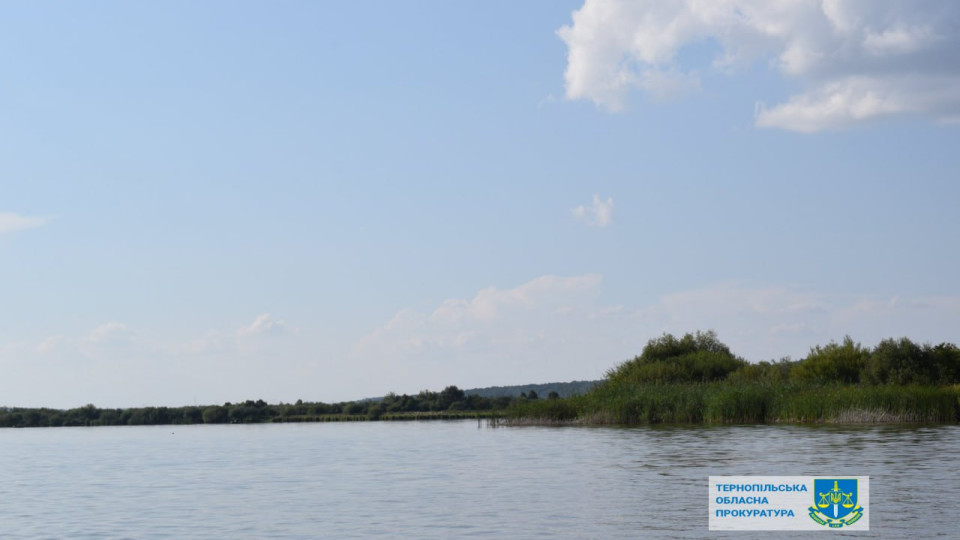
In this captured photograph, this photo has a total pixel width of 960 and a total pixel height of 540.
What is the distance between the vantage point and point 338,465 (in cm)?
3925

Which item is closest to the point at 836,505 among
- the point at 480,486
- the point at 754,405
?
the point at 480,486

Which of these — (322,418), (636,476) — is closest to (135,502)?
(636,476)

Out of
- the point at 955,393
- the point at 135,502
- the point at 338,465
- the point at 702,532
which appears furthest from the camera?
the point at 955,393

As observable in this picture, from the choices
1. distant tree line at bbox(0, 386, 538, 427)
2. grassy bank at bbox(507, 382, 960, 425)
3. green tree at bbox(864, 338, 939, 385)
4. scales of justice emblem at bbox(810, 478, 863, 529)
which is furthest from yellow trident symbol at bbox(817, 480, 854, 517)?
distant tree line at bbox(0, 386, 538, 427)

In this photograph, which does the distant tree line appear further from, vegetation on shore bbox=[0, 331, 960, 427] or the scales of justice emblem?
the scales of justice emblem

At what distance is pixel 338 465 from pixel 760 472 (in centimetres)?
1669

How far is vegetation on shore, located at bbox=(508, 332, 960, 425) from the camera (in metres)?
51.0

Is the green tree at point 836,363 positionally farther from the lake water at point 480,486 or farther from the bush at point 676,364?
the lake water at point 480,486

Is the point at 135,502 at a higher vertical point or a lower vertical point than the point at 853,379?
lower

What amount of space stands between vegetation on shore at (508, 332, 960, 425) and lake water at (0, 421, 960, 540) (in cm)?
424

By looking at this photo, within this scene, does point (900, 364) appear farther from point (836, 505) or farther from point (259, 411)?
point (259, 411)

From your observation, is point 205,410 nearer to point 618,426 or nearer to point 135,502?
point 618,426

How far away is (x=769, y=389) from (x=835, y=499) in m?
36.4

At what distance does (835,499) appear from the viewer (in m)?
21.2
